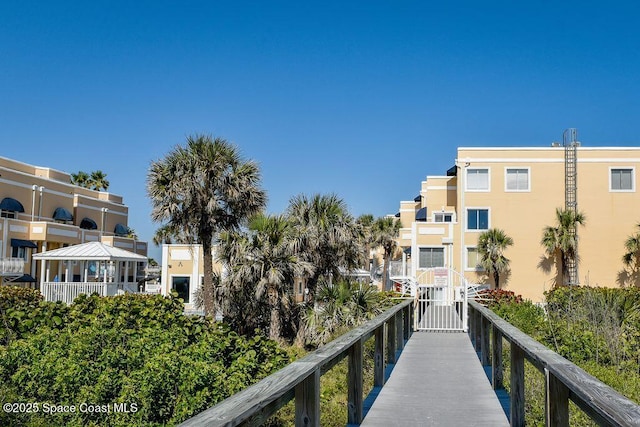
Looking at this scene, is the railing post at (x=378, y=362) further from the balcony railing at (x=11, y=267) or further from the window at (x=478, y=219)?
the window at (x=478, y=219)

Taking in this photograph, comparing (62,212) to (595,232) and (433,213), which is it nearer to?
(433,213)

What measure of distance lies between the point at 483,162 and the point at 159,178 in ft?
65.0

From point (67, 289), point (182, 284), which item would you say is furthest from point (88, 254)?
point (182, 284)

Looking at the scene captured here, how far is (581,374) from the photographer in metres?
3.81

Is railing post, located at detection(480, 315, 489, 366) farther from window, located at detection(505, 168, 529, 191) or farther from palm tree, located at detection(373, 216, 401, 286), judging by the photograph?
palm tree, located at detection(373, 216, 401, 286)

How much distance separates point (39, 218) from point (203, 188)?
777 inches

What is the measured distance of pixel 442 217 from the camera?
136 ft

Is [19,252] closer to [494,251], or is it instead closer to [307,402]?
[494,251]

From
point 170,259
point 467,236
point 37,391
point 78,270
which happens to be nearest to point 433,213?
point 467,236

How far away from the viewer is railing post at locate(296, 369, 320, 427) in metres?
4.29

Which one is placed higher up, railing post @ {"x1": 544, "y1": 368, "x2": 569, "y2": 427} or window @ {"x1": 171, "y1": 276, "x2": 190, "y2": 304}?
railing post @ {"x1": 544, "y1": 368, "x2": 569, "y2": 427}

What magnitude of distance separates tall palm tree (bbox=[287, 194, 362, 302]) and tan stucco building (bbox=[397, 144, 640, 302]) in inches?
497

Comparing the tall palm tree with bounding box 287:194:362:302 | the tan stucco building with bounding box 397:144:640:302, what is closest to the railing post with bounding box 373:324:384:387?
A: the tall palm tree with bounding box 287:194:362:302

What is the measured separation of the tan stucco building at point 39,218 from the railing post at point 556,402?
110 ft
